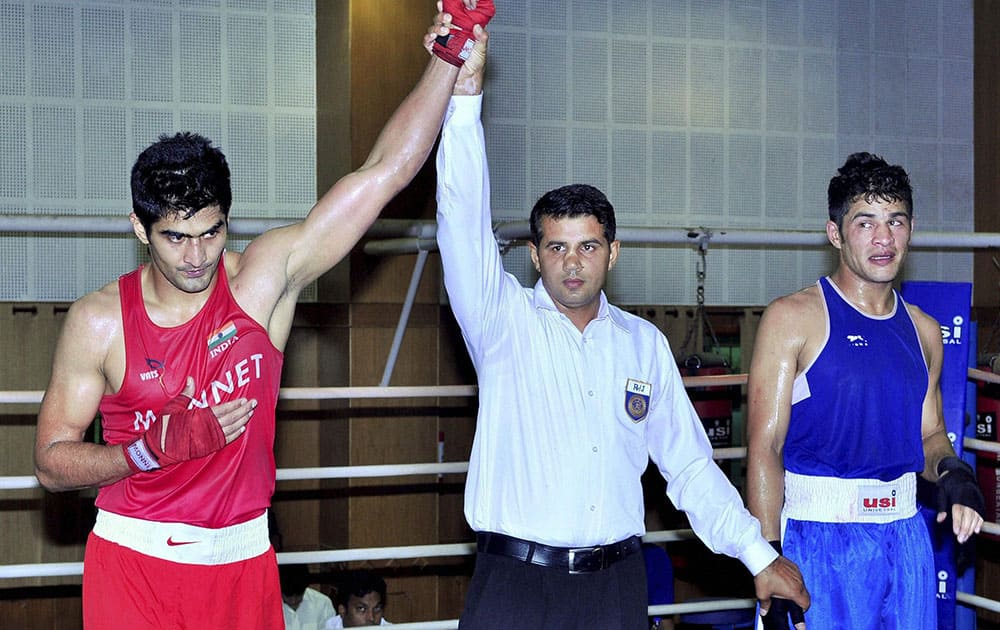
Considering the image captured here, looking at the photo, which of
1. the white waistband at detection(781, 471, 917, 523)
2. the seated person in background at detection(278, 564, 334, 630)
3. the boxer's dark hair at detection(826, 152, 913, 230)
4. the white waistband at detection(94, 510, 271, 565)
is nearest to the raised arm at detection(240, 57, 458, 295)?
the white waistband at detection(94, 510, 271, 565)

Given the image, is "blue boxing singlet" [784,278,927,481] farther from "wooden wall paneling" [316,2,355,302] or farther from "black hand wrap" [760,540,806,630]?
"wooden wall paneling" [316,2,355,302]

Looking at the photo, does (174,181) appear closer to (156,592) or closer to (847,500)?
(156,592)

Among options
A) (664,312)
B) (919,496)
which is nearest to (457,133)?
(919,496)

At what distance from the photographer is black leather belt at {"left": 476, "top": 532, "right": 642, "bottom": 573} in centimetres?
271

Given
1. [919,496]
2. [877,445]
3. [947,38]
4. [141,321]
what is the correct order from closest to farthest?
[141,321] → [877,445] → [919,496] → [947,38]

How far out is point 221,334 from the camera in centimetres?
246

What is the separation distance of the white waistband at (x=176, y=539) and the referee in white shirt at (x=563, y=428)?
613 mm

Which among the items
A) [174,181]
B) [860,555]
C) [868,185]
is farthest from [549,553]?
[868,185]

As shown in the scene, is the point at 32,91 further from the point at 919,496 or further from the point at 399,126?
the point at 919,496

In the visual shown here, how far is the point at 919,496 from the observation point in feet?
12.2

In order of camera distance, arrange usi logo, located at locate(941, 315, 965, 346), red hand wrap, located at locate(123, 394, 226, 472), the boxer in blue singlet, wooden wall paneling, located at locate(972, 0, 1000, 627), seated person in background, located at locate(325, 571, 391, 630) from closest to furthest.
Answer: red hand wrap, located at locate(123, 394, 226, 472) → the boxer in blue singlet → usi logo, located at locate(941, 315, 965, 346) → seated person in background, located at locate(325, 571, 391, 630) → wooden wall paneling, located at locate(972, 0, 1000, 627)

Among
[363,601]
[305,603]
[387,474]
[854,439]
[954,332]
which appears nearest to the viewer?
[854,439]

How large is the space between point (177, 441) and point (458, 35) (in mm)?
1040

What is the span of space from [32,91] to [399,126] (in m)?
5.10
